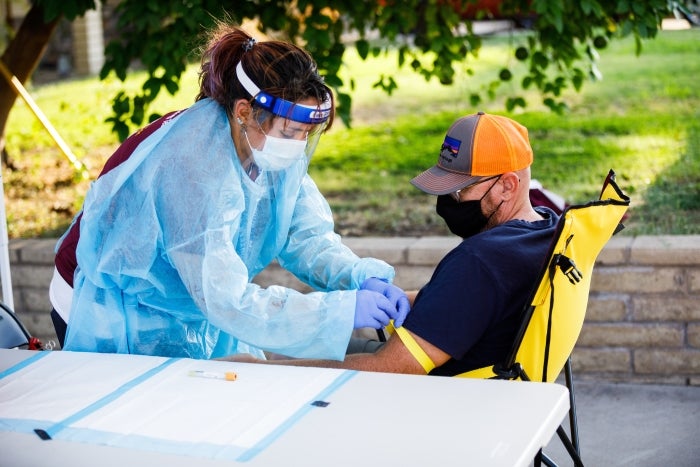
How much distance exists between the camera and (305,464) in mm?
1835

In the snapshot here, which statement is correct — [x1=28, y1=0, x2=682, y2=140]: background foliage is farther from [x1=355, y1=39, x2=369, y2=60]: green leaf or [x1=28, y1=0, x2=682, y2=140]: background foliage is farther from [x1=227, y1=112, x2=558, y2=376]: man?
[x1=227, y1=112, x2=558, y2=376]: man

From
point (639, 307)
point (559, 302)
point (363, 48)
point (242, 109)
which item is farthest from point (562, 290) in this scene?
point (363, 48)

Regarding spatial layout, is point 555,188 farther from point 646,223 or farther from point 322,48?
point 322,48

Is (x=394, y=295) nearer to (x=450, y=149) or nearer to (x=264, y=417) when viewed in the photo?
(x=450, y=149)

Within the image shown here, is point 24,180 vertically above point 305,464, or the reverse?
point 305,464

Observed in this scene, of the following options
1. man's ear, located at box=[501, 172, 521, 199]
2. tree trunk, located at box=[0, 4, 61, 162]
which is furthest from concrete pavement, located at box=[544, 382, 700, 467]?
tree trunk, located at box=[0, 4, 61, 162]

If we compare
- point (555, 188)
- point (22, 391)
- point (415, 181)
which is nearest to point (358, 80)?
point (555, 188)

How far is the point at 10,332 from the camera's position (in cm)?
296

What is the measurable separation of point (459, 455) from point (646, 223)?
3383mm

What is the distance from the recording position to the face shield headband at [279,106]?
2564mm

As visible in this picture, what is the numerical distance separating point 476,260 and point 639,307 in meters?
1.87

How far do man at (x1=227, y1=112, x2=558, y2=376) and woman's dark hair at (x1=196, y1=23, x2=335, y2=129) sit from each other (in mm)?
384

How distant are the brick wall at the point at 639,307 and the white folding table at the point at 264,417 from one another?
210 centimetres

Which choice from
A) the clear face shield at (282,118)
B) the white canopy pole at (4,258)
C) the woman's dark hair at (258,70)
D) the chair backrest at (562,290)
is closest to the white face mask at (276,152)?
the clear face shield at (282,118)
